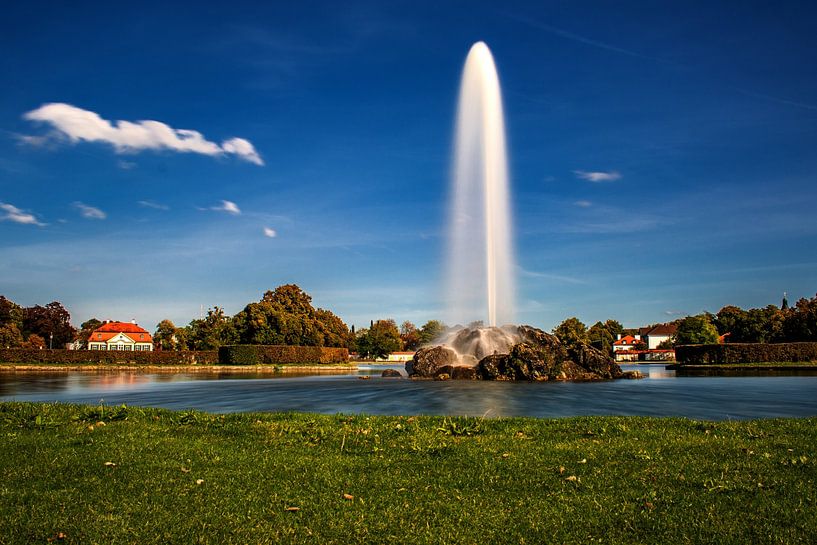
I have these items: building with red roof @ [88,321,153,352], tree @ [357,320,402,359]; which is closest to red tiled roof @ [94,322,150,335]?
building with red roof @ [88,321,153,352]

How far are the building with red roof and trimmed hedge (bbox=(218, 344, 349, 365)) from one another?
65.7 m

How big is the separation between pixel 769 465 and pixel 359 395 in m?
18.1

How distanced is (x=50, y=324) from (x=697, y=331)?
5194 inches

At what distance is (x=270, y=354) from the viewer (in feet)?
223

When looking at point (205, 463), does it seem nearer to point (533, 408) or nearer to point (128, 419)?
point (128, 419)

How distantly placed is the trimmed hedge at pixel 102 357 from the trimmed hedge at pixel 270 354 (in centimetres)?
314

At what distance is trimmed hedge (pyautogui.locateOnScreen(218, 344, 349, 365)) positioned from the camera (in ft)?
217

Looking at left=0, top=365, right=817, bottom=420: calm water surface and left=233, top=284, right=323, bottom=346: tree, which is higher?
left=233, top=284, right=323, bottom=346: tree

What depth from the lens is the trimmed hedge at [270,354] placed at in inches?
2606

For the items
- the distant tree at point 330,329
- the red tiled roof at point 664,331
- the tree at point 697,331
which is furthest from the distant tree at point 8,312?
the red tiled roof at point 664,331

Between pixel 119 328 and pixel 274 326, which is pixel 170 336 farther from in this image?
pixel 274 326

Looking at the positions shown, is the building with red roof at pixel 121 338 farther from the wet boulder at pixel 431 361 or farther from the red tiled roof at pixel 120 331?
the wet boulder at pixel 431 361

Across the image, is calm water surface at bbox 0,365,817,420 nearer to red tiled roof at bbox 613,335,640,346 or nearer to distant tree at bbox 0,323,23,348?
distant tree at bbox 0,323,23,348

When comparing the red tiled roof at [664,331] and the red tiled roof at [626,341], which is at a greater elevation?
the red tiled roof at [664,331]
